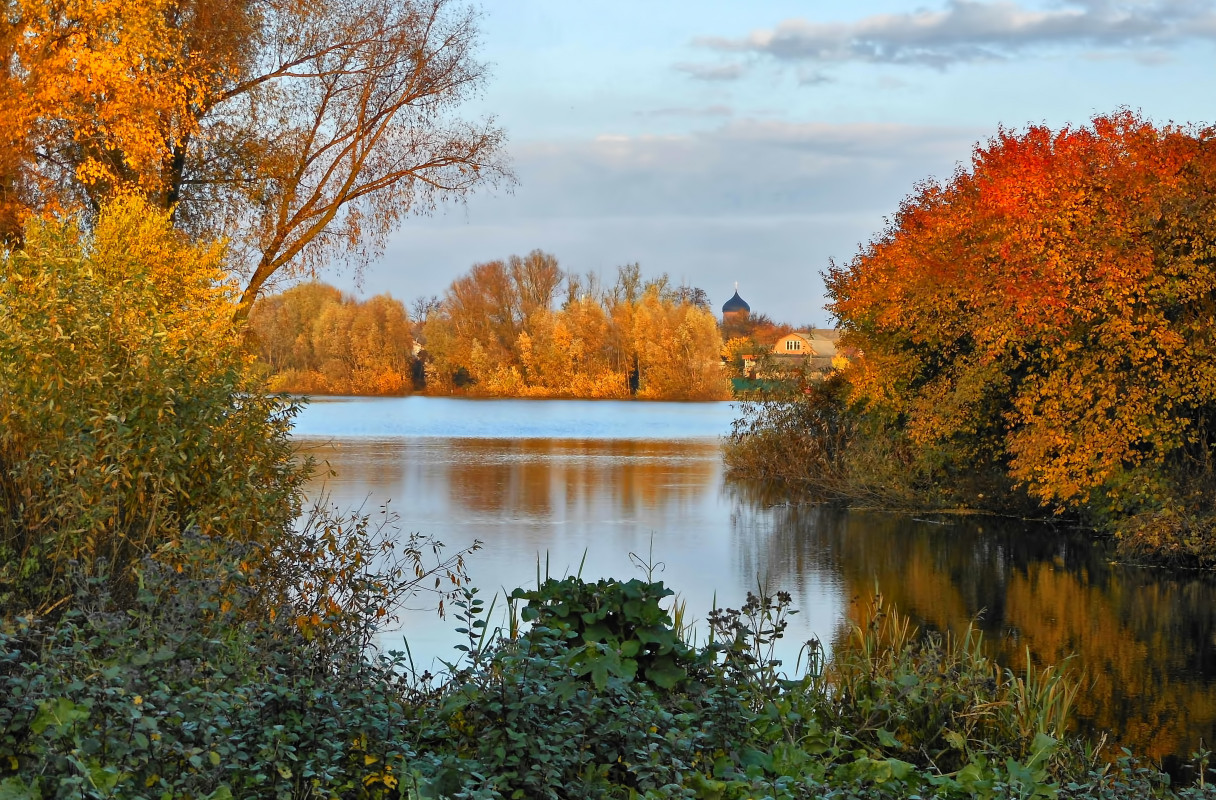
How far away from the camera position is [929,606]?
→ 12.9 metres

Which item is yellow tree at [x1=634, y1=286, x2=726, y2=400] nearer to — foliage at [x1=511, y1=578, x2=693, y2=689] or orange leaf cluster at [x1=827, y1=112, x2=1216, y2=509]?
orange leaf cluster at [x1=827, y1=112, x2=1216, y2=509]

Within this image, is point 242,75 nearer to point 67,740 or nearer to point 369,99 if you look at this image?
point 369,99

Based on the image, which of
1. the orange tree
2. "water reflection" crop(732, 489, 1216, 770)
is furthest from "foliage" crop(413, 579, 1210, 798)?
the orange tree

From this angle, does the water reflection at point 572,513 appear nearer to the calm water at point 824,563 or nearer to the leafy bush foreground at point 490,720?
the calm water at point 824,563

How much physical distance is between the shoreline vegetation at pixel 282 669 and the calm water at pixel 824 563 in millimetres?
2289

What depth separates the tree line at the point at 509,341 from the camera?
276ft

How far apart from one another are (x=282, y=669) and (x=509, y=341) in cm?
8476

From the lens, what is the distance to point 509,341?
9012 cm

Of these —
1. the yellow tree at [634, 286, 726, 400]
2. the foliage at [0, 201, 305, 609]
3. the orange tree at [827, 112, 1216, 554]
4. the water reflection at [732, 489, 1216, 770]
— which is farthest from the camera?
the yellow tree at [634, 286, 726, 400]

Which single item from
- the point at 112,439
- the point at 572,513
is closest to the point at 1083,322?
the point at 572,513

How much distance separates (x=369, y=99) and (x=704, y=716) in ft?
65.7

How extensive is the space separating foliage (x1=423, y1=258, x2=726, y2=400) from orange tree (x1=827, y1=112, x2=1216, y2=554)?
211 ft

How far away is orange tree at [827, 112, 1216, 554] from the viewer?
15227mm

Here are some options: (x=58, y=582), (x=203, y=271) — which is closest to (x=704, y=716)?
(x=58, y=582)
